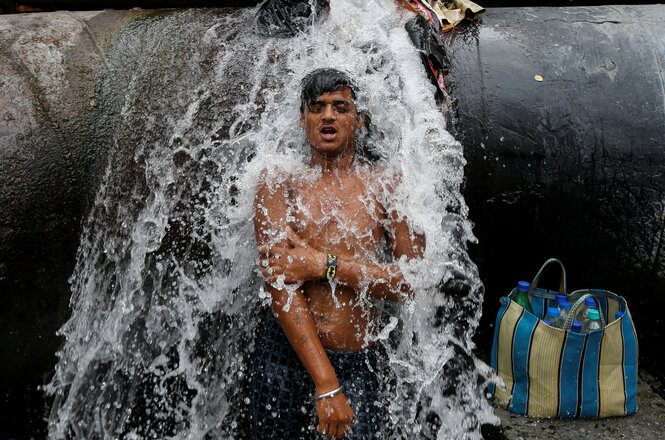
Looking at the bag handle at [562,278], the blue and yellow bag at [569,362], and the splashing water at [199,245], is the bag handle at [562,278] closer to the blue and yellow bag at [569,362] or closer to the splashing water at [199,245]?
the blue and yellow bag at [569,362]

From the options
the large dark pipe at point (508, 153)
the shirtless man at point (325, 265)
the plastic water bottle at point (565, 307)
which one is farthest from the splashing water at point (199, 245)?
the plastic water bottle at point (565, 307)

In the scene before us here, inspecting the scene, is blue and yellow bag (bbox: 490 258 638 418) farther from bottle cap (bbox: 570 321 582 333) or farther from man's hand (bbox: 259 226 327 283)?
man's hand (bbox: 259 226 327 283)

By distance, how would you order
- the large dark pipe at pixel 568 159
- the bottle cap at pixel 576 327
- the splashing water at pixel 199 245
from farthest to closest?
the large dark pipe at pixel 568 159 → the bottle cap at pixel 576 327 → the splashing water at pixel 199 245

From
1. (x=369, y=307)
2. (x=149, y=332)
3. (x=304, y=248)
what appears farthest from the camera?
(x=149, y=332)

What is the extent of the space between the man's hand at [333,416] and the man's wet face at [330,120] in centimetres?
90

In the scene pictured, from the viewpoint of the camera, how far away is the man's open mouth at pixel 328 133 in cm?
187

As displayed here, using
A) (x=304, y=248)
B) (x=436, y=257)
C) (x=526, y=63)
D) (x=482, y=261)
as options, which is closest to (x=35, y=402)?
(x=304, y=248)

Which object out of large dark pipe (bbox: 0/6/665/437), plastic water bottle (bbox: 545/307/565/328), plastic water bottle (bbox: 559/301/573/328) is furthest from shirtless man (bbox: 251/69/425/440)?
plastic water bottle (bbox: 559/301/573/328)

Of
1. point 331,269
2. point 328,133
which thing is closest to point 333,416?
point 331,269

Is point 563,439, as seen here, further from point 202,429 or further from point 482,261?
point 202,429

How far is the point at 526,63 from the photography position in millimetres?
2771

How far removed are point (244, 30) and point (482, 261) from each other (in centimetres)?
181

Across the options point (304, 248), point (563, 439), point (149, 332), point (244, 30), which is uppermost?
point (244, 30)

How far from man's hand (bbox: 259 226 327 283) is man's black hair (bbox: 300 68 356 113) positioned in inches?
22.2
